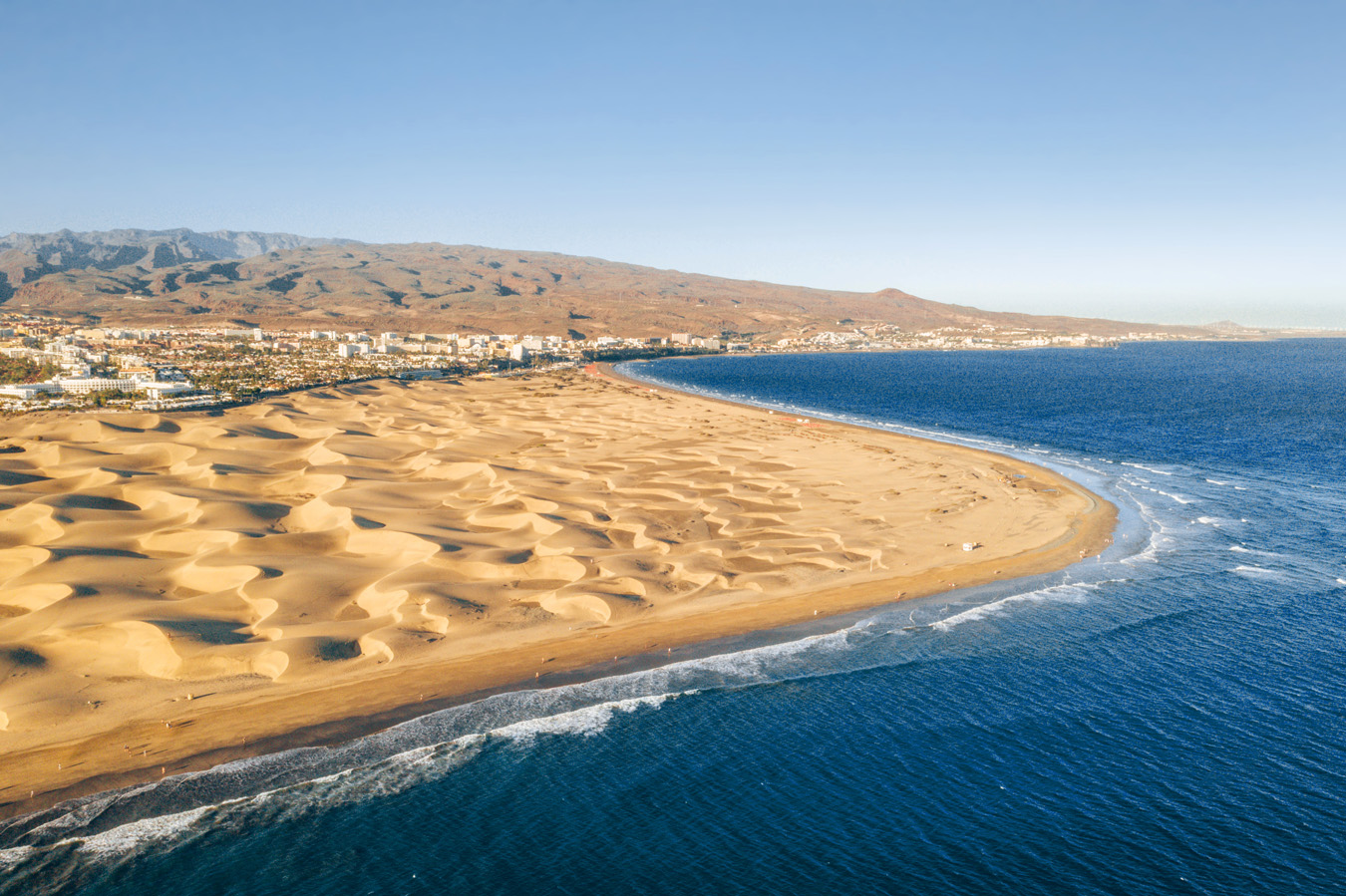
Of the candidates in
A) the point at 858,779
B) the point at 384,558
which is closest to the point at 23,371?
the point at 384,558

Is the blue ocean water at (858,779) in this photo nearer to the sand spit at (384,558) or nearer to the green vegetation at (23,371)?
the sand spit at (384,558)

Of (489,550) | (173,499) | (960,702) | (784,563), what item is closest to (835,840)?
(960,702)

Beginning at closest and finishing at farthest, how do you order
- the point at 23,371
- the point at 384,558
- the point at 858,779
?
1. the point at 858,779
2. the point at 384,558
3. the point at 23,371

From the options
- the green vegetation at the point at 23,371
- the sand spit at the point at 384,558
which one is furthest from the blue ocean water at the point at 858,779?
the green vegetation at the point at 23,371

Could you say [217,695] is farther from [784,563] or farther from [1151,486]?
[1151,486]

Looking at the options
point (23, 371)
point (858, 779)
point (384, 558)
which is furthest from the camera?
point (23, 371)

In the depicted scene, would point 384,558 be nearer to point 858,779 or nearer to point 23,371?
point 858,779
